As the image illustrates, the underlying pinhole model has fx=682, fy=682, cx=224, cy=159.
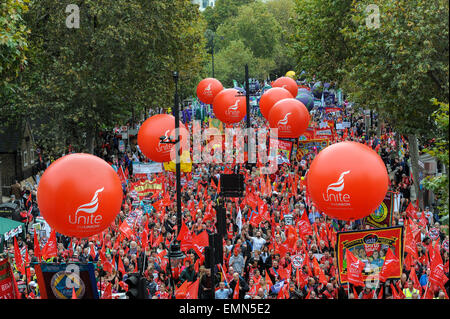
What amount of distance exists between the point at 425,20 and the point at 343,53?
41.3 ft

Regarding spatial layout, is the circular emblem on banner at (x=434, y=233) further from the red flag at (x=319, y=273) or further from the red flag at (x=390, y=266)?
the red flag at (x=390, y=266)

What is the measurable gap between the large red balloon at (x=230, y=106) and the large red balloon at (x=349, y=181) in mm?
17558

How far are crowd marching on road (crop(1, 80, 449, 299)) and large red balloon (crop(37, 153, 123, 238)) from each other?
1444 mm

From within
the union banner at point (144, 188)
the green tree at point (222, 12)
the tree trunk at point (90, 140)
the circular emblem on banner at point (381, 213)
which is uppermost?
the green tree at point (222, 12)

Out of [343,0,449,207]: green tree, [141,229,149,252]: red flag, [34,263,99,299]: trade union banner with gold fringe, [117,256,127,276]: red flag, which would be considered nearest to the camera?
[34,263,99,299]: trade union banner with gold fringe

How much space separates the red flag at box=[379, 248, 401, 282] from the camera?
43.0 ft

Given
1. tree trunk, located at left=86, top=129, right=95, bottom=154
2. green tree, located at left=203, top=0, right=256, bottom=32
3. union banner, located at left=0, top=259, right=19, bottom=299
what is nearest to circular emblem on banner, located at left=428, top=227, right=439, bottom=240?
union banner, located at left=0, top=259, right=19, bottom=299

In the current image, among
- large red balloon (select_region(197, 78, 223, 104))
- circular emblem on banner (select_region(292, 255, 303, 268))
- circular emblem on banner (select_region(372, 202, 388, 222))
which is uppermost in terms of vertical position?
large red balloon (select_region(197, 78, 223, 104))

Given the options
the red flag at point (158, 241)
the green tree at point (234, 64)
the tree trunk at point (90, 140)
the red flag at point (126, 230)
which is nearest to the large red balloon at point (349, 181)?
the red flag at point (158, 241)

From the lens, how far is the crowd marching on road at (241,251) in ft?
44.4

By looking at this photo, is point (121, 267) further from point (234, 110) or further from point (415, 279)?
point (234, 110)

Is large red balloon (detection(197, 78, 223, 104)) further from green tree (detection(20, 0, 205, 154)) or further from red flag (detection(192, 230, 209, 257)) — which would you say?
red flag (detection(192, 230, 209, 257))

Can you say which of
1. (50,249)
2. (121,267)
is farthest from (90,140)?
(121,267)

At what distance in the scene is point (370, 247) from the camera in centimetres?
1325
